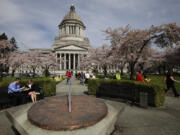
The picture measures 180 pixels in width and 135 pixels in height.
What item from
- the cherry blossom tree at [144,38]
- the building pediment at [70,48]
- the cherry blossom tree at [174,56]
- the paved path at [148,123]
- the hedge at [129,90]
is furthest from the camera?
the building pediment at [70,48]

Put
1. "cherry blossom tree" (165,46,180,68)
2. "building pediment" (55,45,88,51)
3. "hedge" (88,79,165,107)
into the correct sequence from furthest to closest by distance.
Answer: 1. "building pediment" (55,45,88,51)
2. "cherry blossom tree" (165,46,180,68)
3. "hedge" (88,79,165,107)

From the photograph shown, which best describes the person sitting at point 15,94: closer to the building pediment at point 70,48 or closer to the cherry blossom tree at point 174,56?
the cherry blossom tree at point 174,56

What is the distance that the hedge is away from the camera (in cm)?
672

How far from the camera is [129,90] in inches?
294

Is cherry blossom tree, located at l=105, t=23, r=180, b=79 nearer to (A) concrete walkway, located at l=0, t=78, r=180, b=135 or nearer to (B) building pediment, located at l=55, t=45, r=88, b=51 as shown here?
(A) concrete walkway, located at l=0, t=78, r=180, b=135

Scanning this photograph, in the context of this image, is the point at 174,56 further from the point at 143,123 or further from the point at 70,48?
the point at 70,48

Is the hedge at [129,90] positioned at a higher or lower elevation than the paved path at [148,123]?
higher

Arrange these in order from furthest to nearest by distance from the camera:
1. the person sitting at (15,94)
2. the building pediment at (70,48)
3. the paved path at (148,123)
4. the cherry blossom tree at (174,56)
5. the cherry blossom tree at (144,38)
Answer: the building pediment at (70,48) → the cherry blossom tree at (174,56) → the cherry blossom tree at (144,38) → the person sitting at (15,94) → the paved path at (148,123)

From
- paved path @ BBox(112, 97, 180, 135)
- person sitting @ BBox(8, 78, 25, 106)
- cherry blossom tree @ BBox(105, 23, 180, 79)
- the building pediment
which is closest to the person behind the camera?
paved path @ BBox(112, 97, 180, 135)

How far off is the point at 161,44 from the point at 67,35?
6881cm

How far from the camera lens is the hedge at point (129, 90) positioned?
6.72 m

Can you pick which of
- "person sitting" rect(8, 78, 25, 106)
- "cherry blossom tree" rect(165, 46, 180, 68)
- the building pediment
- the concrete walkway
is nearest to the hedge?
the concrete walkway

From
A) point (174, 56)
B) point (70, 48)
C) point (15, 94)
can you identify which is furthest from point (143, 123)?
point (70, 48)

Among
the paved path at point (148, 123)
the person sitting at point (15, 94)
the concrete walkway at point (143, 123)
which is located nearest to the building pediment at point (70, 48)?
the person sitting at point (15, 94)
